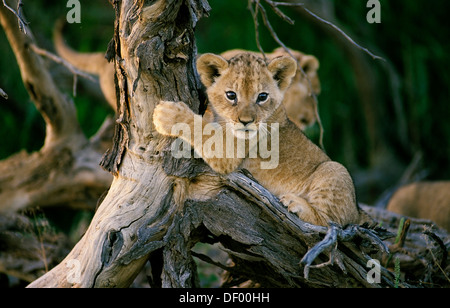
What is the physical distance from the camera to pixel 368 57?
9.95 meters

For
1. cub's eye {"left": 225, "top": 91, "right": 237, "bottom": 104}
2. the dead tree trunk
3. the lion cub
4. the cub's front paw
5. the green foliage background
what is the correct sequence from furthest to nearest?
the green foliage background < cub's eye {"left": 225, "top": 91, "right": 237, "bottom": 104} < the lion cub < the cub's front paw < the dead tree trunk

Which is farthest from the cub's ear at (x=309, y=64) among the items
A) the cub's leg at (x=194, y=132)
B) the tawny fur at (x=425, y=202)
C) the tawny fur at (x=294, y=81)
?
the cub's leg at (x=194, y=132)

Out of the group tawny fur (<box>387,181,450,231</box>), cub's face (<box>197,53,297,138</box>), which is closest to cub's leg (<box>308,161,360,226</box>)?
cub's face (<box>197,53,297,138</box>)

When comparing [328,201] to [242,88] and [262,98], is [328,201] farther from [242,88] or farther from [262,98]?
[242,88]

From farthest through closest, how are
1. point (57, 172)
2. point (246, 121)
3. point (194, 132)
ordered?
point (57, 172)
point (246, 121)
point (194, 132)

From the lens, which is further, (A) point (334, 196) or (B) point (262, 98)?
(B) point (262, 98)

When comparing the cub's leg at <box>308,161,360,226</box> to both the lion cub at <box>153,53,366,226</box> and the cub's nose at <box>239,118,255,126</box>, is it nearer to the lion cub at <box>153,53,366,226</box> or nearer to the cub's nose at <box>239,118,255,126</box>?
the lion cub at <box>153,53,366,226</box>

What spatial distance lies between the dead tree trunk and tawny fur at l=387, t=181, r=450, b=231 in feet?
10.7

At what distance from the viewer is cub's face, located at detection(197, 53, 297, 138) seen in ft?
13.7

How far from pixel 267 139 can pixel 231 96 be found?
19.1 inches

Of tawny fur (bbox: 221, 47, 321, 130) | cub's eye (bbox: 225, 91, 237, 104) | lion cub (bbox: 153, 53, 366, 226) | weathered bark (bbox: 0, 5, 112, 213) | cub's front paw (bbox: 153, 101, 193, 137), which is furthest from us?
tawny fur (bbox: 221, 47, 321, 130)

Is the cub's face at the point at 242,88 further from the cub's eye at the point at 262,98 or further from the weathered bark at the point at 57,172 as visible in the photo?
the weathered bark at the point at 57,172

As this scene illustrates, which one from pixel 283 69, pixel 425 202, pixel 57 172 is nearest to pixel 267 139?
pixel 283 69
